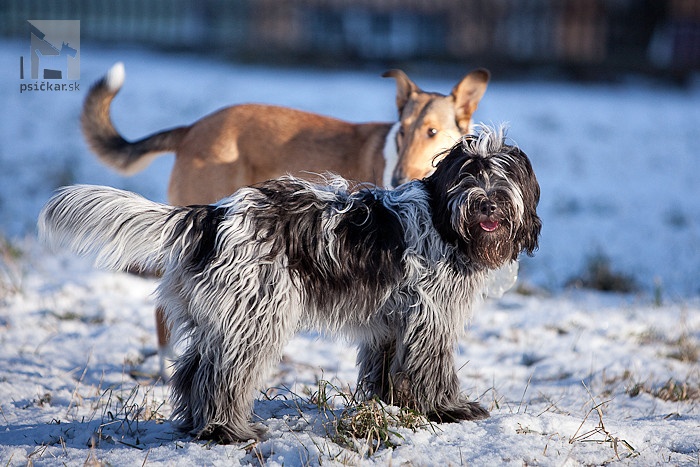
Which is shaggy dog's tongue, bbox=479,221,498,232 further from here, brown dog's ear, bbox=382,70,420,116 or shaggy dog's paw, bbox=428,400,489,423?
brown dog's ear, bbox=382,70,420,116

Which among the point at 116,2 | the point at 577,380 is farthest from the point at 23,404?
the point at 116,2

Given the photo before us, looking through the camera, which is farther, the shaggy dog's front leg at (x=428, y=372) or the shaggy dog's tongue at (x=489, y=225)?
the shaggy dog's front leg at (x=428, y=372)

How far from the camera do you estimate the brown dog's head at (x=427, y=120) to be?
507 cm

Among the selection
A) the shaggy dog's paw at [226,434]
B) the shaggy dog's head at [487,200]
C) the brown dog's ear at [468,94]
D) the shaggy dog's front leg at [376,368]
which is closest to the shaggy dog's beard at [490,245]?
the shaggy dog's head at [487,200]

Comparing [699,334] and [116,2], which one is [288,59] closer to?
[116,2]

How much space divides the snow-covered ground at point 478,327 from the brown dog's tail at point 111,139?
1237mm

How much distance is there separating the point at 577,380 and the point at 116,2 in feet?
59.8

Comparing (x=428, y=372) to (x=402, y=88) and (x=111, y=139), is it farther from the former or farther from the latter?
(x=111, y=139)

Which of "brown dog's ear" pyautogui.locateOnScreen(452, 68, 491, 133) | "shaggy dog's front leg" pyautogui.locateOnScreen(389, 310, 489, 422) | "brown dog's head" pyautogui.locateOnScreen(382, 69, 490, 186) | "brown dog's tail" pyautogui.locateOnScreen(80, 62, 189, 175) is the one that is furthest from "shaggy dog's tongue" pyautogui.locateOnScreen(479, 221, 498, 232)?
"brown dog's tail" pyautogui.locateOnScreen(80, 62, 189, 175)

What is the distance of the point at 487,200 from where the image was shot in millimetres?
3125

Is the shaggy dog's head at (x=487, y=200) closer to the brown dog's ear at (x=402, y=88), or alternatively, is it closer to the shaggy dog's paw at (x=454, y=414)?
the shaggy dog's paw at (x=454, y=414)

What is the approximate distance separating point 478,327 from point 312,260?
3.08 metres

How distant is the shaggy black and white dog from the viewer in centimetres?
308

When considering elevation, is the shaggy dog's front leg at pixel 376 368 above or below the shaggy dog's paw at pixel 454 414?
above
